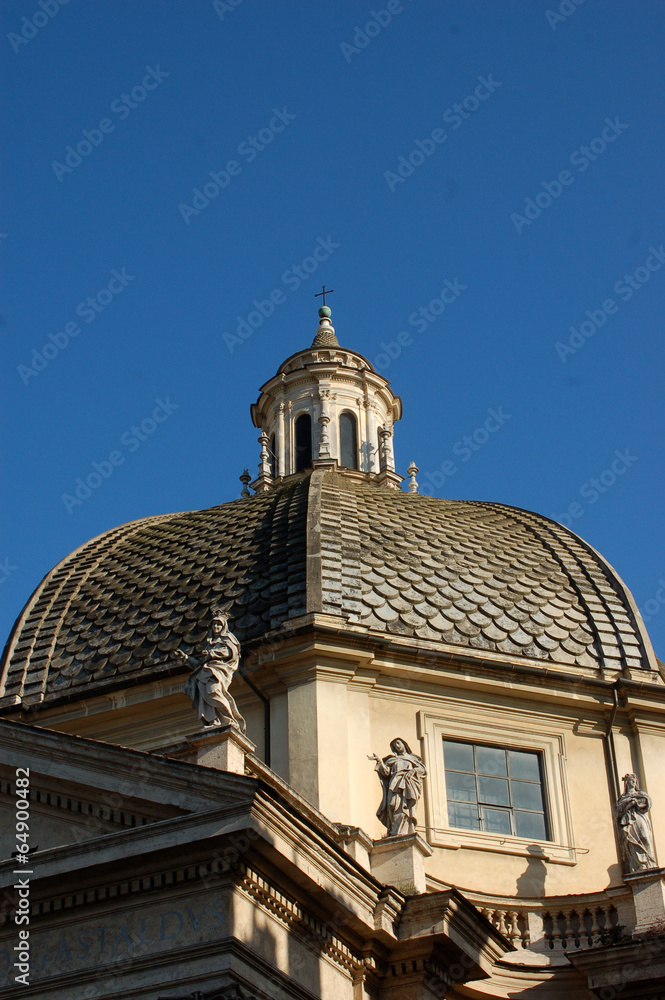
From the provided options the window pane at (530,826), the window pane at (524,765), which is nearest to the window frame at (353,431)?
the window pane at (524,765)

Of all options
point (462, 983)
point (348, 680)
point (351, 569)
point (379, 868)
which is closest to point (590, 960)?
point (462, 983)

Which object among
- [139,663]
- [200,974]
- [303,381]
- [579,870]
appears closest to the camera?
[200,974]

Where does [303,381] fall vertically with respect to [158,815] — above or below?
above

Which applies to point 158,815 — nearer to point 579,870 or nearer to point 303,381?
point 579,870

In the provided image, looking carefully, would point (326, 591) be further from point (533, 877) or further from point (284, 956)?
point (284, 956)

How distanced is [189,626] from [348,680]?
2.95 m

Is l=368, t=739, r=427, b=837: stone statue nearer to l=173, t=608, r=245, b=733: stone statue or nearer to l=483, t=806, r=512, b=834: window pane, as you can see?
l=173, t=608, r=245, b=733: stone statue

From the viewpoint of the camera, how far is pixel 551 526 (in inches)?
1105

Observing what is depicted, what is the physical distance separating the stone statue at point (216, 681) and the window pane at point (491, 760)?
21.6 feet

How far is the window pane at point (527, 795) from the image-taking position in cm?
2278

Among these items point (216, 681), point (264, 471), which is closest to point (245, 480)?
point (264, 471)

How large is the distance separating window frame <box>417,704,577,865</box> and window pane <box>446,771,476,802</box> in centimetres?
16

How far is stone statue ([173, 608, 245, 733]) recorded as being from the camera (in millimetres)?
16719

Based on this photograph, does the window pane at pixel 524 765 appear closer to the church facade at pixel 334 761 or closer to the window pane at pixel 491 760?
the church facade at pixel 334 761
